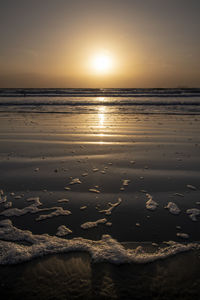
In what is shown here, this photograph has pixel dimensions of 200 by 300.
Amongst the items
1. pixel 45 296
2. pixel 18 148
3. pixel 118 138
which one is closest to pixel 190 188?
pixel 45 296

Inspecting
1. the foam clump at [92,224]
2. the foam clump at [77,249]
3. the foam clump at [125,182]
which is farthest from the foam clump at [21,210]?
the foam clump at [125,182]

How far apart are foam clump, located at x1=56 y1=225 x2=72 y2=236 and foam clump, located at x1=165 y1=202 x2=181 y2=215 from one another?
4.39ft

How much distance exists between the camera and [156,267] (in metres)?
1.90

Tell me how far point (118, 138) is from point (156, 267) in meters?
5.24

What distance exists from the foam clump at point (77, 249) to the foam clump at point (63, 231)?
85 mm

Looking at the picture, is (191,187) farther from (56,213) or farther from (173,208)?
(56,213)

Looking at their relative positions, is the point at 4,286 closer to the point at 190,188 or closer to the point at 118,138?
the point at 190,188

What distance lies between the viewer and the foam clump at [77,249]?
2014 mm

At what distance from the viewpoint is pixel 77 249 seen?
213 centimetres

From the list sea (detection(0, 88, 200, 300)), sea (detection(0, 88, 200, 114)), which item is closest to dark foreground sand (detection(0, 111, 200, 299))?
sea (detection(0, 88, 200, 300))

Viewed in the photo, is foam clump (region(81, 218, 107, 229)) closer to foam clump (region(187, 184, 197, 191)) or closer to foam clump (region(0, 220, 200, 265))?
foam clump (region(0, 220, 200, 265))

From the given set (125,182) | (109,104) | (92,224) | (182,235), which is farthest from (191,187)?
(109,104)

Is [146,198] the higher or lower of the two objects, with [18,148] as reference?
lower

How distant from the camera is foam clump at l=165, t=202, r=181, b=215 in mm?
2763
